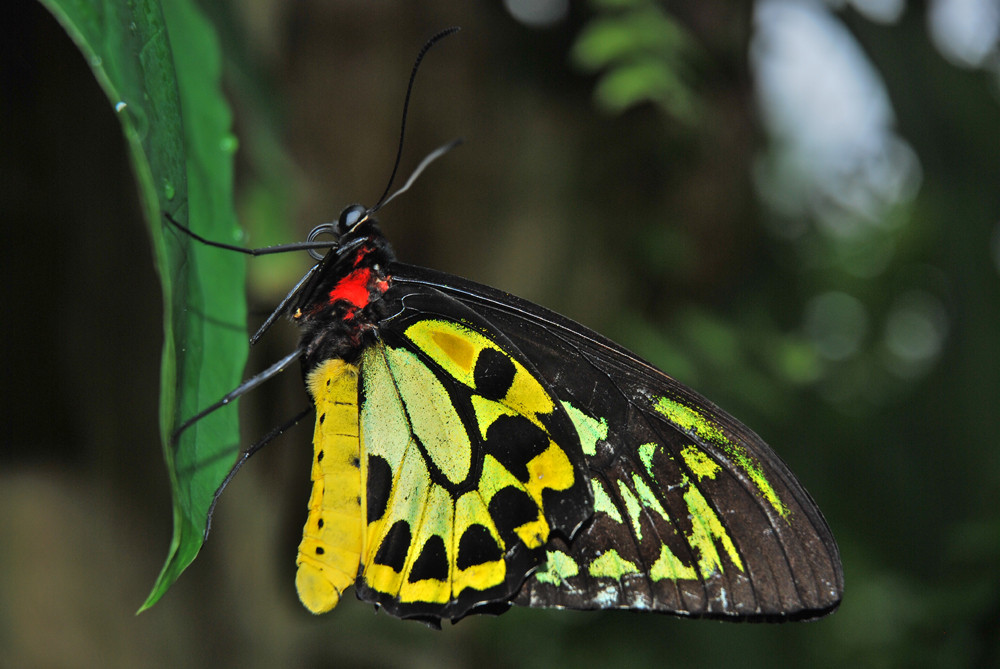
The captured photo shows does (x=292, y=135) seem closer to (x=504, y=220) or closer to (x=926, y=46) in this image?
(x=504, y=220)

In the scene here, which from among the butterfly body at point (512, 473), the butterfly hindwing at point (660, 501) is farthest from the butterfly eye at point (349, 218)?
the butterfly hindwing at point (660, 501)

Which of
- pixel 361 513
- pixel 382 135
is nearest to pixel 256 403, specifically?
pixel 382 135

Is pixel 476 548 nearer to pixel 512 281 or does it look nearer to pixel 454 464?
pixel 454 464

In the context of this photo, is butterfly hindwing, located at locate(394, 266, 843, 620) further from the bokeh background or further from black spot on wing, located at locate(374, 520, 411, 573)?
the bokeh background

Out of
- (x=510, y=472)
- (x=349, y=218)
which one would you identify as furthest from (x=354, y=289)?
(x=510, y=472)

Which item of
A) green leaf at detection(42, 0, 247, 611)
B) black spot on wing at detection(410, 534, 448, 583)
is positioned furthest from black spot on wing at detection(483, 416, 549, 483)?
green leaf at detection(42, 0, 247, 611)

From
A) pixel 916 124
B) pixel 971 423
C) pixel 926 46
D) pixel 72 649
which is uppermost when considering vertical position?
pixel 926 46

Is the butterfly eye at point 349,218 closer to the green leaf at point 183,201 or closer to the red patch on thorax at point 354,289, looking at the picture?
the red patch on thorax at point 354,289
